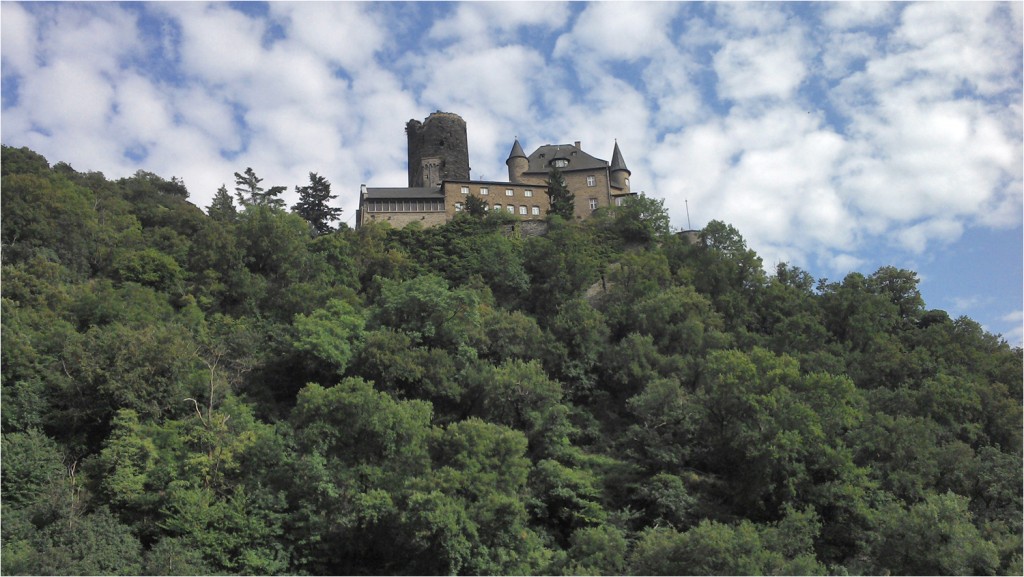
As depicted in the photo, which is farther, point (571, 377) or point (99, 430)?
point (571, 377)

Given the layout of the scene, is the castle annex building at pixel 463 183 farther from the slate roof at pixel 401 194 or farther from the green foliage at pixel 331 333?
the green foliage at pixel 331 333

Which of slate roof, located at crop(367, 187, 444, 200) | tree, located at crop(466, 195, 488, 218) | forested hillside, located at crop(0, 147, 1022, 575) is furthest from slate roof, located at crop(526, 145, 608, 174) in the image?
forested hillside, located at crop(0, 147, 1022, 575)

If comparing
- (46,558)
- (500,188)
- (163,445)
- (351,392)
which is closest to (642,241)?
(500,188)

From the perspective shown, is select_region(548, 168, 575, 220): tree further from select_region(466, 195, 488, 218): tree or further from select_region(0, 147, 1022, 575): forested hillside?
select_region(0, 147, 1022, 575): forested hillside

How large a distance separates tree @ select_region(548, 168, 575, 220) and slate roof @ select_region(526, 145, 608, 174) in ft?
11.4

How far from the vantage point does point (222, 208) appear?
6931 cm

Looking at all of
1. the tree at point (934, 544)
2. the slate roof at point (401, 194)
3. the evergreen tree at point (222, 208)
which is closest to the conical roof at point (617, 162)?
the slate roof at point (401, 194)

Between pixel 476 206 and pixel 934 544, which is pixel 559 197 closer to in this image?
pixel 476 206

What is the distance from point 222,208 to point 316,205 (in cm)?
729

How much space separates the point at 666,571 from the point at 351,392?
13.9 metres

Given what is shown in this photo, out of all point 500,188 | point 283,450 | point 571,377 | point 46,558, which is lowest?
point 46,558

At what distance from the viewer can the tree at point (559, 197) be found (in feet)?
226

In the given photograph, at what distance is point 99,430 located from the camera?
36.6 m

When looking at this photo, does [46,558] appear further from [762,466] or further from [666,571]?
[762,466]
